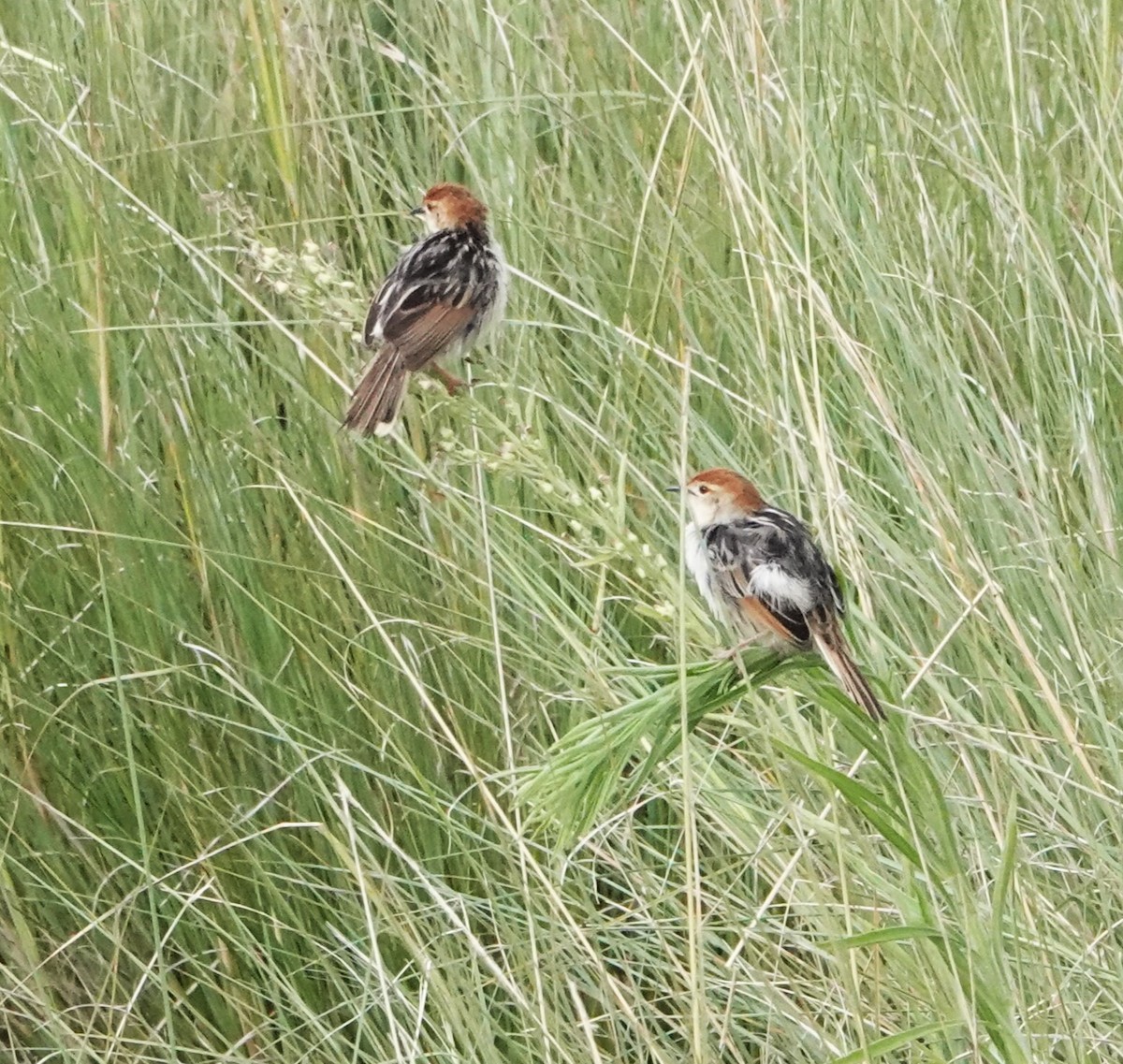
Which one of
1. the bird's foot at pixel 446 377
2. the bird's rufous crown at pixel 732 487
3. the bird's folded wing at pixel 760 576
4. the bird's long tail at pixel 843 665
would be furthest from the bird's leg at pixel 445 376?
the bird's long tail at pixel 843 665

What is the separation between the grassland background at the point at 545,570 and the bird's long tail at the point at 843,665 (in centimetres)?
9

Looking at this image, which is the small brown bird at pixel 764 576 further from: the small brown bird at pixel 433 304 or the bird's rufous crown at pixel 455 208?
the bird's rufous crown at pixel 455 208

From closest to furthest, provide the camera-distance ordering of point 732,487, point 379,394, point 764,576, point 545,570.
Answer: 1. point 764,576
2. point 732,487
3. point 379,394
4. point 545,570

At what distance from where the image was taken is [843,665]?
1.83m

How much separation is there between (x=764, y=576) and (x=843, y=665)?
28 cm

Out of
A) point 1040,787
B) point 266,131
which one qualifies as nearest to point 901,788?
point 1040,787

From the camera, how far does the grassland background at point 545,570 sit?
229cm

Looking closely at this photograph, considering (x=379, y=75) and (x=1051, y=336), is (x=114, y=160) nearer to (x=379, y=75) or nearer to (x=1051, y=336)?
(x=379, y=75)

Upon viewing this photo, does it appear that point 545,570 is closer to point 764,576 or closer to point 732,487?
point 732,487

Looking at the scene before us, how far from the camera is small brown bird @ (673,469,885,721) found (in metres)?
1.89

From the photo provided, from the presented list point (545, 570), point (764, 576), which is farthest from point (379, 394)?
point (764, 576)

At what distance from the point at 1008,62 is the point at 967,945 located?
193cm

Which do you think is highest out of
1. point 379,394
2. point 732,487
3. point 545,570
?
point 379,394

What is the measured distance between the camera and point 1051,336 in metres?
3.20
